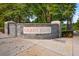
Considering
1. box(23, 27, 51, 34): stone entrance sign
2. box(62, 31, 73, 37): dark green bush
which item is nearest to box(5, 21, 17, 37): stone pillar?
box(23, 27, 51, 34): stone entrance sign

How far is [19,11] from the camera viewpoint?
10.1 ft

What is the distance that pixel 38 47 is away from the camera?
3.06 m

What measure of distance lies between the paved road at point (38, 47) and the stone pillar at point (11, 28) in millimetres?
54

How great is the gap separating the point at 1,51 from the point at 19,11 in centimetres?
47

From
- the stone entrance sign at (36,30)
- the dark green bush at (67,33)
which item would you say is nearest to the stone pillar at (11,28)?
the stone entrance sign at (36,30)

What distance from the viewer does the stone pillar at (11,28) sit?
304 cm

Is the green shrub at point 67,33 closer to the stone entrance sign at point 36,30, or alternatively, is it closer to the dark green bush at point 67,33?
the dark green bush at point 67,33

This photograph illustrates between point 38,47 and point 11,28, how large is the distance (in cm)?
35

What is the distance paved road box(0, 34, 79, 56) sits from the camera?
119 inches

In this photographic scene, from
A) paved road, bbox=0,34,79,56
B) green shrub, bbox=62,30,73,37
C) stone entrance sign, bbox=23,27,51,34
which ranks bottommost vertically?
paved road, bbox=0,34,79,56

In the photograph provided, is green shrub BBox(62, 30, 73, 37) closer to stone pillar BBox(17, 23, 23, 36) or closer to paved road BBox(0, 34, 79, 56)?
paved road BBox(0, 34, 79, 56)

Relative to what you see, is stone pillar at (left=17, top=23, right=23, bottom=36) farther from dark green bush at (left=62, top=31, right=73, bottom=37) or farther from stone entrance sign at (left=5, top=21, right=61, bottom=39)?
dark green bush at (left=62, top=31, right=73, bottom=37)

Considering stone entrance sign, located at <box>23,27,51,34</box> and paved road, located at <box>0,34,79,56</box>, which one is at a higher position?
stone entrance sign, located at <box>23,27,51,34</box>

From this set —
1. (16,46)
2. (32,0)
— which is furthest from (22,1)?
(16,46)
